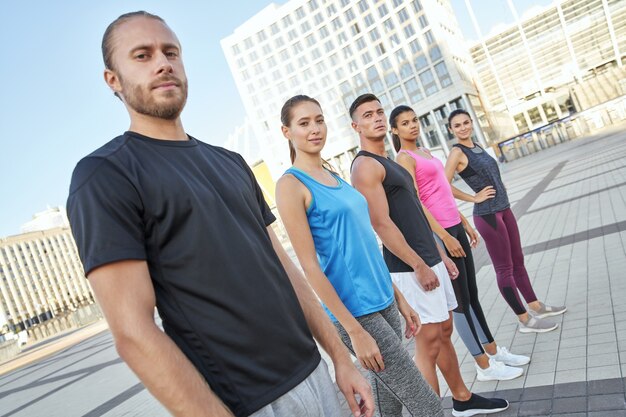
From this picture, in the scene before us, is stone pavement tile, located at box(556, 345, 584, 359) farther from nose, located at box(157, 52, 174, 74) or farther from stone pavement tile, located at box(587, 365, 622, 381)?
nose, located at box(157, 52, 174, 74)

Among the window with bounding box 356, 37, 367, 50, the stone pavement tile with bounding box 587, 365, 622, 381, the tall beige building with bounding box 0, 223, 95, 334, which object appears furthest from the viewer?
the tall beige building with bounding box 0, 223, 95, 334

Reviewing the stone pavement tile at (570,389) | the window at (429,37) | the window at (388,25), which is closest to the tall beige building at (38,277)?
the window at (388,25)

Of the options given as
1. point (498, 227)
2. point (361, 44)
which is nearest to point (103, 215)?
point (498, 227)

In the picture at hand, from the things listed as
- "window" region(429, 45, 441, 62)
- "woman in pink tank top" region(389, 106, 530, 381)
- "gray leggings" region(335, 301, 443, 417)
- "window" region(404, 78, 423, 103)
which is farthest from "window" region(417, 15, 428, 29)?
"gray leggings" region(335, 301, 443, 417)

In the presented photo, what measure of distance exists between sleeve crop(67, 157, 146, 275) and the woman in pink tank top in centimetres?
245

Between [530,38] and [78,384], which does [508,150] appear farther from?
[530,38]

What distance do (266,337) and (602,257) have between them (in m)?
5.20

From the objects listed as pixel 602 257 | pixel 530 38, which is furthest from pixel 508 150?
pixel 530 38

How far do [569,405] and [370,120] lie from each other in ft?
6.63

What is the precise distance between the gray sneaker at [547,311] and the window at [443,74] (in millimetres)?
63796

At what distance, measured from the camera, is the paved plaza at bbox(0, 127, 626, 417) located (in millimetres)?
2820

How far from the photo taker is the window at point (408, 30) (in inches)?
2549

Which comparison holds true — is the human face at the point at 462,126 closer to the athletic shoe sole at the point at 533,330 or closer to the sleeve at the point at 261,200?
the athletic shoe sole at the point at 533,330

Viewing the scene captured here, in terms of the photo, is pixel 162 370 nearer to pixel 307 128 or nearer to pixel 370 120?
pixel 307 128
